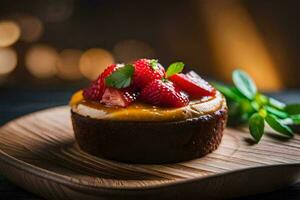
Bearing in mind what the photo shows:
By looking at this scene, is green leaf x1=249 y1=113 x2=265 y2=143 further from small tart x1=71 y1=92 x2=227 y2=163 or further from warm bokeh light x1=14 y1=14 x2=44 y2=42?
warm bokeh light x1=14 y1=14 x2=44 y2=42

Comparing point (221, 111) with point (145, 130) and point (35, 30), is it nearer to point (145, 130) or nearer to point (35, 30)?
point (145, 130)

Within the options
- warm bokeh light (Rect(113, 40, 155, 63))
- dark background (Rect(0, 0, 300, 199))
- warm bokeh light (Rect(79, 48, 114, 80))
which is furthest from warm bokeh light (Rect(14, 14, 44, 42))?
warm bokeh light (Rect(113, 40, 155, 63))

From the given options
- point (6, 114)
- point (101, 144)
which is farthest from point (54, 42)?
point (101, 144)

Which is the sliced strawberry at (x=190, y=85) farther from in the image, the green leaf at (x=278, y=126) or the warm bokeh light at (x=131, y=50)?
the warm bokeh light at (x=131, y=50)

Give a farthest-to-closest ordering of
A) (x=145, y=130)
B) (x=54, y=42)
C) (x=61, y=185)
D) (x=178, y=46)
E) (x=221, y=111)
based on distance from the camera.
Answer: (x=178, y=46) < (x=54, y=42) < (x=221, y=111) < (x=145, y=130) < (x=61, y=185)

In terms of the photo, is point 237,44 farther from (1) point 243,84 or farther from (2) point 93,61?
(1) point 243,84

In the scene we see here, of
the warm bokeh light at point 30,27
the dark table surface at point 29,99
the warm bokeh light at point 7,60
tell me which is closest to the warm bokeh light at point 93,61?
the warm bokeh light at point 30,27
